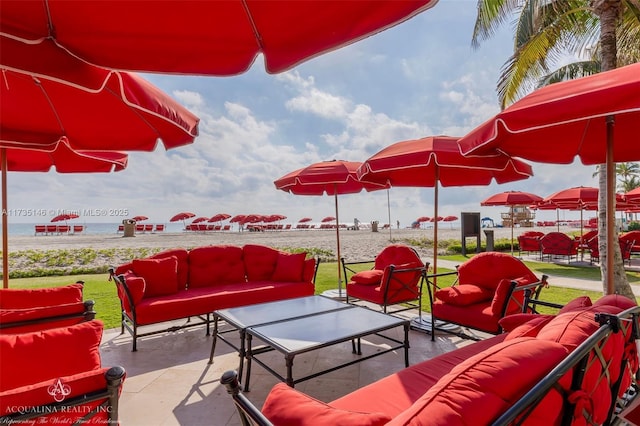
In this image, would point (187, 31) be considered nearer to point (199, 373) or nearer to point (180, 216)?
point (199, 373)

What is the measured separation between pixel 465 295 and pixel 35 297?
14.6 feet

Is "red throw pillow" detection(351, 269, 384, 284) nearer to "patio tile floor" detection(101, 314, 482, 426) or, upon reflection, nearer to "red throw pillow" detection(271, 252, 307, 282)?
"patio tile floor" detection(101, 314, 482, 426)

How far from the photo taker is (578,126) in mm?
3674

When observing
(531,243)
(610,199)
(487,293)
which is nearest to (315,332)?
(487,293)

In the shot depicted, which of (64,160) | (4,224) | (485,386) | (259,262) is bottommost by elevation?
(259,262)

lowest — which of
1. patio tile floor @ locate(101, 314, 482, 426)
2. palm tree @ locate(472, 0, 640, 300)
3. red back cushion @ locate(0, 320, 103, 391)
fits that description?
patio tile floor @ locate(101, 314, 482, 426)

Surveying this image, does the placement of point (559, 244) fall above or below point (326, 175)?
below

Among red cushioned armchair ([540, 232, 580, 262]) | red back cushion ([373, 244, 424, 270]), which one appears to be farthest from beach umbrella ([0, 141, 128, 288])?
red cushioned armchair ([540, 232, 580, 262])

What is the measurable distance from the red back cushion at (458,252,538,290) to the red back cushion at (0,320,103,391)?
168 inches

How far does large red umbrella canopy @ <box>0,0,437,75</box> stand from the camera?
1508 mm

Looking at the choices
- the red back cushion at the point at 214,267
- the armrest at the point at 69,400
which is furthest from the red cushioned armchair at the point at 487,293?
the armrest at the point at 69,400

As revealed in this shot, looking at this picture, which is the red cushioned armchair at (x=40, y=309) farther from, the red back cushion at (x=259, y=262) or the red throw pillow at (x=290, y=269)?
the red throw pillow at (x=290, y=269)

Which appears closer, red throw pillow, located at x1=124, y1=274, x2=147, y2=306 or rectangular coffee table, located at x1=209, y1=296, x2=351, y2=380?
rectangular coffee table, located at x1=209, y1=296, x2=351, y2=380

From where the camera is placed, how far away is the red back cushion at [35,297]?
2754 mm
